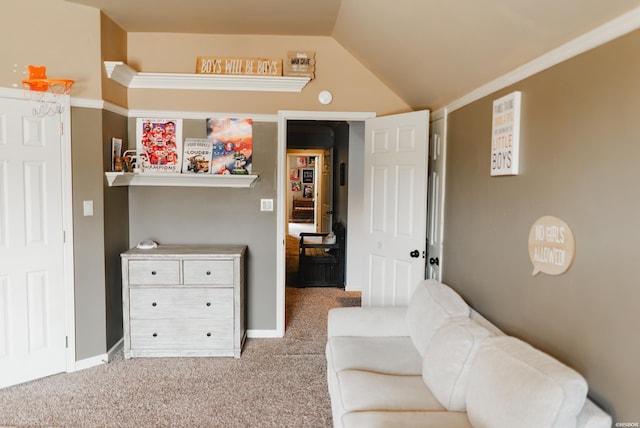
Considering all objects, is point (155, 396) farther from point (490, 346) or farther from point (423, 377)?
point (490, 346)

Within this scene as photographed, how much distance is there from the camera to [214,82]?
353cm

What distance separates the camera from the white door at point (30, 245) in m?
2.73

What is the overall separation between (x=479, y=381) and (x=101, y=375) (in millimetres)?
2691

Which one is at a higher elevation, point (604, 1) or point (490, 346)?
point (604, 1)

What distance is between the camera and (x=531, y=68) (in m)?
1.88

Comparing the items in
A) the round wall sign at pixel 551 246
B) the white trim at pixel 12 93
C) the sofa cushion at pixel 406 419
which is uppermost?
the white trim at pixel 12 93

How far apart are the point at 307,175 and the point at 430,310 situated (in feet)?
40.5

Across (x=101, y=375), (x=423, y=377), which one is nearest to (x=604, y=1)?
(x=423, y=377)

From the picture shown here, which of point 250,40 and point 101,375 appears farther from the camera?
point 250,40

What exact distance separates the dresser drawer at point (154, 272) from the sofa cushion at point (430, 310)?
1.87m

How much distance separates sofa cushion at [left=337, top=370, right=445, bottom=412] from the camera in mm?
1811

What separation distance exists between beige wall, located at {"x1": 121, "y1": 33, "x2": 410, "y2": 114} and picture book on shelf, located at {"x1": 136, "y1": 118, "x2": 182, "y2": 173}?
5.9 inches

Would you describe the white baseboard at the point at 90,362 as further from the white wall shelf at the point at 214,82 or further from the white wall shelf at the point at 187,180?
the white wall shelf at the point at 214,82

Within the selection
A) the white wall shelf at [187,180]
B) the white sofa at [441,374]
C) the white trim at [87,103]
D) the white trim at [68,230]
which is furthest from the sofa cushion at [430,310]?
the white trim at [87,103]
